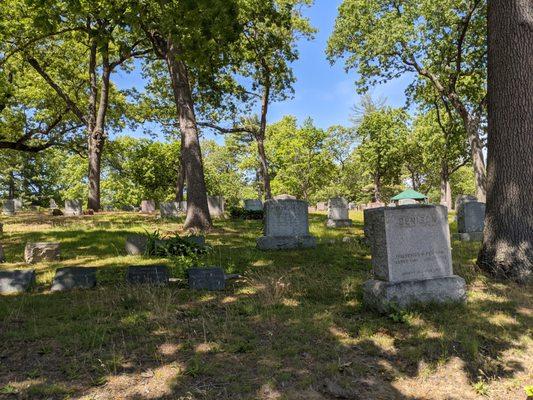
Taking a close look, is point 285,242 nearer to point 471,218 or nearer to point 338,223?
point 338,223

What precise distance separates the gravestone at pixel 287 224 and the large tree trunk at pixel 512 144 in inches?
213

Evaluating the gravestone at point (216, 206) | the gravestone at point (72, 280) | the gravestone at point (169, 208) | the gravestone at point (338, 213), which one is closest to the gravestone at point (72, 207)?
the gravestone at point (169, 208)

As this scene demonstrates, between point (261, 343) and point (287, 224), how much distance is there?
7585 mm

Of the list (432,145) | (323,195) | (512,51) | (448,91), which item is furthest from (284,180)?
(512,51)

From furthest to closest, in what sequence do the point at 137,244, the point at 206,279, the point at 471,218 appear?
the point at 471,218 < the point at 137,244 < the point at 206,279

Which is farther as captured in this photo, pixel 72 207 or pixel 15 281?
pixel 72 207

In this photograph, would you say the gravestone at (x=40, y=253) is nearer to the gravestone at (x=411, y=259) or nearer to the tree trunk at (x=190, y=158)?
the tree trunk at (x=190, y=158)

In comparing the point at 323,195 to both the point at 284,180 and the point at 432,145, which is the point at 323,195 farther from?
the point at 432,145

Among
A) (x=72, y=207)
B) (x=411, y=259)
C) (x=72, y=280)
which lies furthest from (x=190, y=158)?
(x=72, y=207)

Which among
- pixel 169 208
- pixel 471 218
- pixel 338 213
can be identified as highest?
pixel 169 208

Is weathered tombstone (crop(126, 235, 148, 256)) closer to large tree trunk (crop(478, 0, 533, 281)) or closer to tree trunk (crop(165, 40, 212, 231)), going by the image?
tree trunk (crop(165, 40, 212, 231))

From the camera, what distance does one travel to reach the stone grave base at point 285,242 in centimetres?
1136

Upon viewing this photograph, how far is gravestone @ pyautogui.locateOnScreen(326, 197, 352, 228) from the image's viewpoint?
17578 millimetres

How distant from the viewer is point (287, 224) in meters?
12.0
